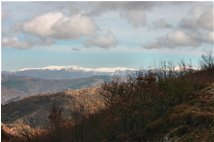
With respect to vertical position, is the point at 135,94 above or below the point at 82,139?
above

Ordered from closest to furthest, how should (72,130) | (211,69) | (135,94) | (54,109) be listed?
(135,94)
(72,130)
(54,109)
(211,69)

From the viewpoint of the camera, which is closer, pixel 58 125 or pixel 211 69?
pixel 58 125

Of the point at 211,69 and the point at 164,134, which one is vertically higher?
the point at 211,69

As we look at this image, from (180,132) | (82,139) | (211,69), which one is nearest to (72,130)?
(82,139)

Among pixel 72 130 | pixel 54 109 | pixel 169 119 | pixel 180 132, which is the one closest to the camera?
pixel 180 132

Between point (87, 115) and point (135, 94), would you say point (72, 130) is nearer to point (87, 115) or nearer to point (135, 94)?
point (87, 115)

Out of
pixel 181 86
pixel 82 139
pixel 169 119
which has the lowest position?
pixel 82 139

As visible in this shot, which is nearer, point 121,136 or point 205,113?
point 205,113

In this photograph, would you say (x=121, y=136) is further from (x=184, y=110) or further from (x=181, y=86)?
(x=181, y=86)

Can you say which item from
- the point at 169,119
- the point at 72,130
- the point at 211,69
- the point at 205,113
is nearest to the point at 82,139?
the point at 72,130
